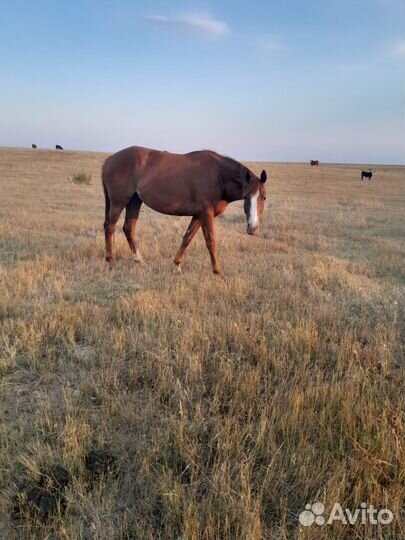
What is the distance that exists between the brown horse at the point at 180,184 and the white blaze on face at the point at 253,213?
0.18 ft

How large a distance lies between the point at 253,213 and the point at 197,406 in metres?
4.03

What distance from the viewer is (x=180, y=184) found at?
682 cm

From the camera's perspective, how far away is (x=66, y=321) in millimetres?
4086

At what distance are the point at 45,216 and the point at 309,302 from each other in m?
10.0

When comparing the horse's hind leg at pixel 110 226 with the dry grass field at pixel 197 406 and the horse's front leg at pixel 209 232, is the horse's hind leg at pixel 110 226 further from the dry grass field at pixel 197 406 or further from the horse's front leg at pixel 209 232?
the horse's front leg at pixel 209 232

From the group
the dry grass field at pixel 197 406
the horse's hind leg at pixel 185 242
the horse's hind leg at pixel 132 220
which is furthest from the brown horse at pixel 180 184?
the dry grass field at pixel 197 406

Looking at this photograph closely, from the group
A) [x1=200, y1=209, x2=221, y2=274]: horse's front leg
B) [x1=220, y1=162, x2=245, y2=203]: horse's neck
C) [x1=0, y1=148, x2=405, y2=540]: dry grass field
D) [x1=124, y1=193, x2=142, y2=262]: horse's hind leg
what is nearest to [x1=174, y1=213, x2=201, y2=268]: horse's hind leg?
[x1=200, y1=209, x2=221, y2=274]: horse's front leg

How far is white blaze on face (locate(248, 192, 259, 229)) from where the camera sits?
237 inches

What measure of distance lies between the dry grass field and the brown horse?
140cm

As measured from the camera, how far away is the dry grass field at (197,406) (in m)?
1.89

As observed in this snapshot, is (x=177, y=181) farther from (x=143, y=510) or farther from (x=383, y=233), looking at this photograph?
(x=383, y=233)

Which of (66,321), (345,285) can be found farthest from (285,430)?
(345,285)

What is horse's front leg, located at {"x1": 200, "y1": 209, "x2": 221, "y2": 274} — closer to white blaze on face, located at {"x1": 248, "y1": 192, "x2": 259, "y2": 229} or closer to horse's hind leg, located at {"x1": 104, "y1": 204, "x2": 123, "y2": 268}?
white blaze on face, located at {"x1": 248, "y1": 192, "x2": 259, "y2": 229}

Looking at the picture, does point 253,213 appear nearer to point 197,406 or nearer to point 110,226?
point 110,226
